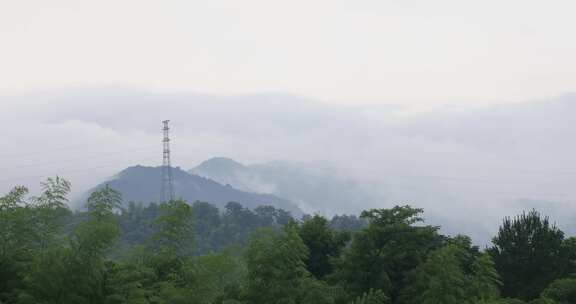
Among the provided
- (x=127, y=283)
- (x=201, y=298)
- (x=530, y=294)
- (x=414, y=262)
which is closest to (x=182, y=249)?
(x=201, y=298)

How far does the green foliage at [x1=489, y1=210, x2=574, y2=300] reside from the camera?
1860 inches

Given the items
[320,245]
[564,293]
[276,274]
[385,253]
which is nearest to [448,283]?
[385,253]

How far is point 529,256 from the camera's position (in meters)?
49.6

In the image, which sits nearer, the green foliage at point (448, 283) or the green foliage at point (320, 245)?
the green foliage at point (448, 283)

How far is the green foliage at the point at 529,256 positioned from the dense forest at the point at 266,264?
0.27 feet

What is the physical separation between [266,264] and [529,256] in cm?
2685

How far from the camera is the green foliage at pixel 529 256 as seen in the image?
47250 millimetres

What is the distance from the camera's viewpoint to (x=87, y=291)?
29.2 meters

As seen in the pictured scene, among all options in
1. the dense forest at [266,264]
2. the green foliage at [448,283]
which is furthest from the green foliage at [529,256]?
the green foliage at [448,283]

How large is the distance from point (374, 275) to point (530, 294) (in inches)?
630

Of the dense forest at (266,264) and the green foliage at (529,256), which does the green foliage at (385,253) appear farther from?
the green foliage at (529,256)

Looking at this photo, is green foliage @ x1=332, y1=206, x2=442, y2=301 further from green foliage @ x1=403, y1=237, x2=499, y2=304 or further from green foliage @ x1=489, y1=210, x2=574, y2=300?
green foliage @ x1=489, y1=210, x2=574, y2=300

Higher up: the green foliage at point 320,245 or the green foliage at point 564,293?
the green foliage at point 320,245

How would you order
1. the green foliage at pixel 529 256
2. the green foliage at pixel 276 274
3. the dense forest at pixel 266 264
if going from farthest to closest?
the green foliage at pixel 529 256
the green foliage at pixel 276 274
the dense forest at pixel 266 264
